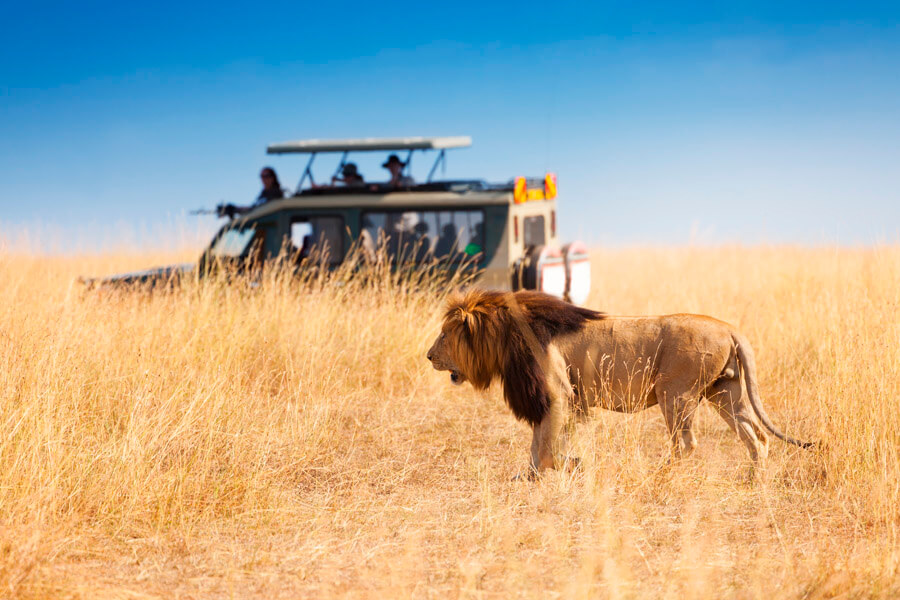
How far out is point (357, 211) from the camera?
9.84 metres

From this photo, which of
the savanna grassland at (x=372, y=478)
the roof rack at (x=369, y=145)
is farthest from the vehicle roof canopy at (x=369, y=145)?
the savanna grassland at (x=372, y=478)

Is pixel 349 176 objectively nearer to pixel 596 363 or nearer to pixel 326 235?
pixel 326 235

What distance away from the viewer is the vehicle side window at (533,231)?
9898mm

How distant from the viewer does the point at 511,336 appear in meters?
5.14

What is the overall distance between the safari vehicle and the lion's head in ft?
12.5

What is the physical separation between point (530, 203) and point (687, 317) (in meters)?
5.10

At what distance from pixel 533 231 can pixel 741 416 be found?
536 cm

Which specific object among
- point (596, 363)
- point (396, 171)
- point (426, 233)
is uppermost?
point (396, 171)

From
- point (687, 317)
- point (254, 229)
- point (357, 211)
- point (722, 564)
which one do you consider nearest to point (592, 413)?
point (687, 317)

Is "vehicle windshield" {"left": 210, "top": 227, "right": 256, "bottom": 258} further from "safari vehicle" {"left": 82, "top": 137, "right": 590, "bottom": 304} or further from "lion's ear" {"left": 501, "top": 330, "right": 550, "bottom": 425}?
"lion's ear" {"left": 501, "top": 330, "right": 550, "bottom": 425}

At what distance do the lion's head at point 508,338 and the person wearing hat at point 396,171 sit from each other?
5120 mm

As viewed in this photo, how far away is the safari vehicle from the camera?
9352 mm

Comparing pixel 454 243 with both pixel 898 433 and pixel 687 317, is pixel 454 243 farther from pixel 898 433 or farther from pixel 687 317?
pixel 898 433

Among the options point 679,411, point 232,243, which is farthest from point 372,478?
point 232,243
